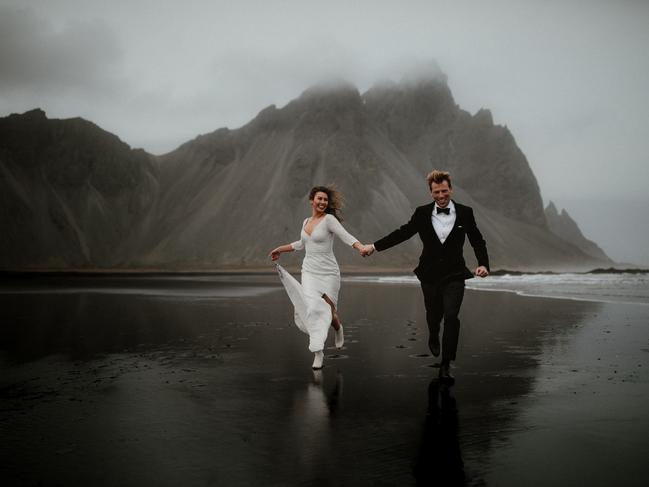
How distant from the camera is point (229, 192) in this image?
108 metres

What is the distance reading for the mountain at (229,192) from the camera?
10038 cm

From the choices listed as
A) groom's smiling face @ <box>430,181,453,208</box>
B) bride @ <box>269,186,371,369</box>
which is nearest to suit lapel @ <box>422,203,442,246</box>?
groom's smiling face @ <box>430,181,453,208</box>

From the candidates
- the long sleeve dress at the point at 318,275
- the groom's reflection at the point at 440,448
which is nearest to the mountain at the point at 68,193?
the long sleeve dress at the point at 318,275

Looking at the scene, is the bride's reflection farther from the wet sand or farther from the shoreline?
the shoreline

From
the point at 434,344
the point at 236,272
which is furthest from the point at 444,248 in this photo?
the point at 236,272

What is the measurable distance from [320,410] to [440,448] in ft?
5.09

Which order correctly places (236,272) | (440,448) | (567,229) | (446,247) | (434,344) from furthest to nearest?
1. (567,229)
2. (236,272)
3. (434,344)
4. (446,247)
5. (440,448)

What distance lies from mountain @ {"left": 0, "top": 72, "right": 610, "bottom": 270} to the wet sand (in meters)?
84.5

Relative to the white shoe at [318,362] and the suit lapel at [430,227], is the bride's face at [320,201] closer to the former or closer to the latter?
the suit lapel at [430,227]

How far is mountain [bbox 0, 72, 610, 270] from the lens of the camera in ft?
329

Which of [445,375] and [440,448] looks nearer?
[440,448]

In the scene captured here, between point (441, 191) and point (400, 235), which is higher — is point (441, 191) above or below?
above

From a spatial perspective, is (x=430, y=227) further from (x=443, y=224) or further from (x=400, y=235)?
(x=400, y=235)

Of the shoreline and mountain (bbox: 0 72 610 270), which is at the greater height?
mountain (bbox: 0 72 610 270)
